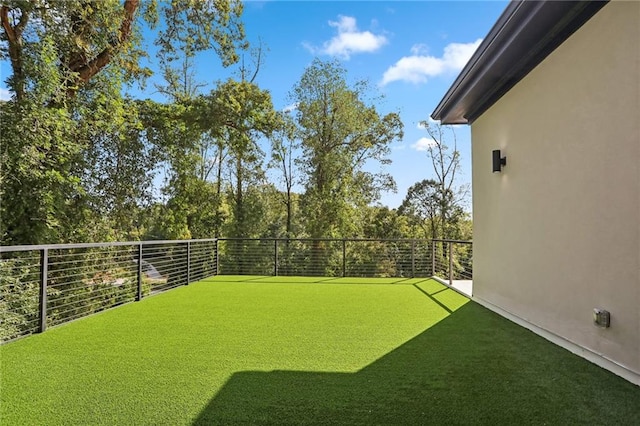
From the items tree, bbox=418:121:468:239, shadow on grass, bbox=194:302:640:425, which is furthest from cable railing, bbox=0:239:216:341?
tree, bbox=418:121:468:239

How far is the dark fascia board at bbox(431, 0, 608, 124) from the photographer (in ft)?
8.79

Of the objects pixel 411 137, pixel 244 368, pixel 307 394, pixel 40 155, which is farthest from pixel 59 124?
pixel 411 137

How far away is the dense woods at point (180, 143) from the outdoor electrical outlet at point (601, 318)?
6890 millimetres

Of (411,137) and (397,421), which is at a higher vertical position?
(411,137)

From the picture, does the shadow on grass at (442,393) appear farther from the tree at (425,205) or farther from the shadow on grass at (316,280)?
the tree at (425,205)

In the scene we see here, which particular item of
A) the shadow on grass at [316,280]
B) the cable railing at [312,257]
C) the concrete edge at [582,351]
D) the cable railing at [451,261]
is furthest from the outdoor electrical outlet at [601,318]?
the cable railing at [312,257]

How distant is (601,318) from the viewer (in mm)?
2576

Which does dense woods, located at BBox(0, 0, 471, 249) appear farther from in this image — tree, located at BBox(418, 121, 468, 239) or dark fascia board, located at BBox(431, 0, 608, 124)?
dark fascia board, located at BBox(431, 0, 608, 124)

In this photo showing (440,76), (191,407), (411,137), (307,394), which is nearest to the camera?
(191,407)

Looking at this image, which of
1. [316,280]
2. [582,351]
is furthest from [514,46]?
[316,280]

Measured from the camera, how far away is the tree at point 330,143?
40.2 ft

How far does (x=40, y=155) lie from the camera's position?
5.83 m

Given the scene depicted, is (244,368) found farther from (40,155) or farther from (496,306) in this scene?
(40,155)

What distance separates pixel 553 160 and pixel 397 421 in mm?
2516
